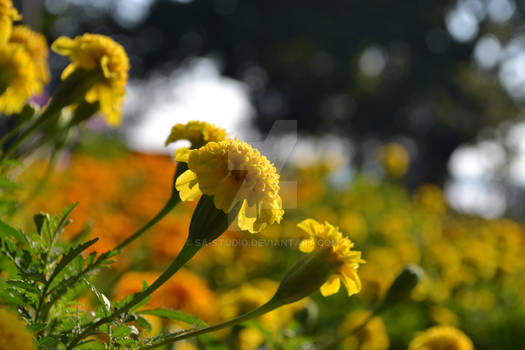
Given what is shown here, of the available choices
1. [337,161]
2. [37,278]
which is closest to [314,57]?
[337,161]

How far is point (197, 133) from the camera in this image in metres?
0.84

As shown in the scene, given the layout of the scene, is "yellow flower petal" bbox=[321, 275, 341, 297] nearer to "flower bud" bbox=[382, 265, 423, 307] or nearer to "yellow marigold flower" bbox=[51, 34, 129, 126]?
"flower bud" bbox=[382, 265, 423, 307]

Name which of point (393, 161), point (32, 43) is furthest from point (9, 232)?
point (393, 161)

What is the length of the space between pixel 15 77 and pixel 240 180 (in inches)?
19.2

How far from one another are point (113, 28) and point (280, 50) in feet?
14.6

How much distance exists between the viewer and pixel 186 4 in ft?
43.1

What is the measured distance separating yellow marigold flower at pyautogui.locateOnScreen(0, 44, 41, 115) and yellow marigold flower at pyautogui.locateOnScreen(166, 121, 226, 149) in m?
0.30

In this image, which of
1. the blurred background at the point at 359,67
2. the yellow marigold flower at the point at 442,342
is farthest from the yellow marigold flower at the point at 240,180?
the blurred background at the point at 359,67

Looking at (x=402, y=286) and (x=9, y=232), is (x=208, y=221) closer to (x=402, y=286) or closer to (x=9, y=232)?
(x=9, y=232)

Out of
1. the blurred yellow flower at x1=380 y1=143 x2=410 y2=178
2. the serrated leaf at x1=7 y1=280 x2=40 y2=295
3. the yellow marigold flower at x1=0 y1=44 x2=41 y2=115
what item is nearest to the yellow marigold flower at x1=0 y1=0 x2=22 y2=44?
the yellow marigold flower at x1=0 y1=44 x2=41 y2=115

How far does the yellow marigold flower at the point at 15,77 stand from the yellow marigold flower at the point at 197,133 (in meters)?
0.30

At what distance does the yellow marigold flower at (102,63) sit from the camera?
916 millimetres

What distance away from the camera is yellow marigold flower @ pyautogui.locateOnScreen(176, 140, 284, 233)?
2.10 ft

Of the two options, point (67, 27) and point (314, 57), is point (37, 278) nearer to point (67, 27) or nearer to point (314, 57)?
point (67, 27)
